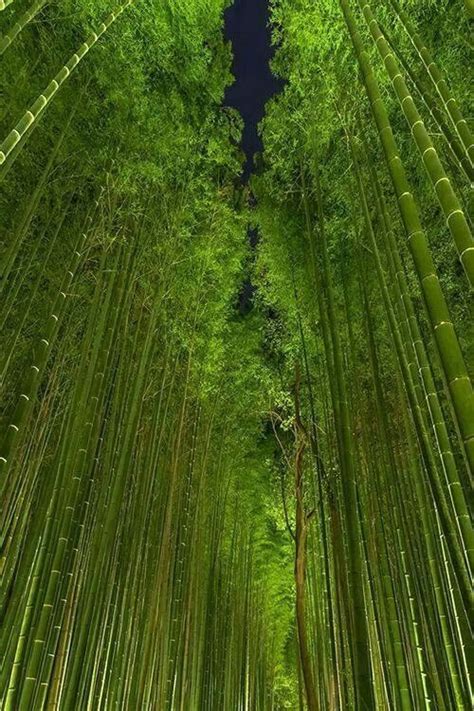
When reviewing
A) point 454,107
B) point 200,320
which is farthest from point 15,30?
point 200,320

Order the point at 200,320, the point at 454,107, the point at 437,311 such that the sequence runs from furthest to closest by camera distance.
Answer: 1. the point at 200,320
2. the point at 454,107
3. the point at 437,311

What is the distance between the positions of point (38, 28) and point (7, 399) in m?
2.56

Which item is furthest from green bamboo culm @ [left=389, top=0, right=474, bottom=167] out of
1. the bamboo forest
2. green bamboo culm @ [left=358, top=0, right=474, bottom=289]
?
green bamboo culm @ [left=358, top=0, right=474, bottom=289]

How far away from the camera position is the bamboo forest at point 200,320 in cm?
209

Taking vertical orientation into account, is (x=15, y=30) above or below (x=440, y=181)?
above

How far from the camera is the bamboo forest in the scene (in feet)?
6.87

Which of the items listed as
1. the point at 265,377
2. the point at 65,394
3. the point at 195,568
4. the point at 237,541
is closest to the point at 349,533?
the point at 65,394

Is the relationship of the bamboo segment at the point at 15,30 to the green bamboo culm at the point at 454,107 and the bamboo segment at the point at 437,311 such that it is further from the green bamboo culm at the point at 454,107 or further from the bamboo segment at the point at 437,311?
the green bamboo culm at the point at 454,107

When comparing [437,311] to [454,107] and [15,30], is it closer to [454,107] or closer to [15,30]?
[454,107]

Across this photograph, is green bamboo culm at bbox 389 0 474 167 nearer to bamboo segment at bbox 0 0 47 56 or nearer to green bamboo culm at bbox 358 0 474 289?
green bamboo culm at bbox 358 0 474 289

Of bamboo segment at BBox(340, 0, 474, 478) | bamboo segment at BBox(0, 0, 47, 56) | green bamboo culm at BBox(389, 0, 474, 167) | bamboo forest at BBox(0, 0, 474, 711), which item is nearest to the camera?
bamboo segment at BBox(340, 0, 474, 478)

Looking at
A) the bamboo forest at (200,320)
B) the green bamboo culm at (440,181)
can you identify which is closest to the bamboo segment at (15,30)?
the bamboo forest at (200,320)

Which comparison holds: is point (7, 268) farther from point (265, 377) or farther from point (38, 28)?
point (265, 377)

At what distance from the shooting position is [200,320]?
17.7 ft
